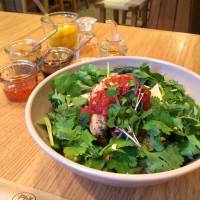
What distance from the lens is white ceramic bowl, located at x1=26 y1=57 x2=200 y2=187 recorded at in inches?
15.5

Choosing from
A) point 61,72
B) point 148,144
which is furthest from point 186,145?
point 61,72

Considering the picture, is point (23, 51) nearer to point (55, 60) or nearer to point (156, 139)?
point (55, 60)

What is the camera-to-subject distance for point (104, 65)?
0.70 metres

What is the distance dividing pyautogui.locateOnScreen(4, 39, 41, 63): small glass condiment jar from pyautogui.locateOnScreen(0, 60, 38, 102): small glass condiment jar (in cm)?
4

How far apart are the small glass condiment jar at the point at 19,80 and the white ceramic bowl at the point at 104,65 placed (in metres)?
0.12

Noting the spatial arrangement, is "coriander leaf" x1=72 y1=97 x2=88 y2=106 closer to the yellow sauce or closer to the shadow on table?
the shadow on table

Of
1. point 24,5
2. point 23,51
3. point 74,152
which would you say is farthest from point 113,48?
point 24,5

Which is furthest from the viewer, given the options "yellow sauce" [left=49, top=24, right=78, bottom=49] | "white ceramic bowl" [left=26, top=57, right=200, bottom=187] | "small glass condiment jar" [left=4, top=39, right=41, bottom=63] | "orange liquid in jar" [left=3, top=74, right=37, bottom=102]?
"yellow sauce" [left=49, top=24, right=78, bottom=49]

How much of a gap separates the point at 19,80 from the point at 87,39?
36cm

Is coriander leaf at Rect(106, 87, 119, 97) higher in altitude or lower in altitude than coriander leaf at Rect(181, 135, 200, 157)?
higher

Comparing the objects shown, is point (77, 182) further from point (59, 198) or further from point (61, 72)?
point (61, 72)

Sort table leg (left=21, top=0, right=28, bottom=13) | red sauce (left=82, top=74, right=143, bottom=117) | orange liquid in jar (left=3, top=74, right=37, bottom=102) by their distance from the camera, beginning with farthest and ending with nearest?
1. table leg (left=21, top=0, right=28, bottom=13)
2. orange liquid in jar (left=3, top=74, right=37, bottom=102)
3. red sauce (left=82, top=74, right=143, bottom=117)

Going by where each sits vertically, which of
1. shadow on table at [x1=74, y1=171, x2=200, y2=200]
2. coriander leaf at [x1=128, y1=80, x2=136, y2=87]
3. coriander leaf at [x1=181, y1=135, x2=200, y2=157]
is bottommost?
shadow on table at [x1=74, y1=171, x2=200, y2=200]

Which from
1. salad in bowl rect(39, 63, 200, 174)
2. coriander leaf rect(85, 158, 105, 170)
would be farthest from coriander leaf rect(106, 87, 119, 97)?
coriander leaf rect(85, 158, 105, 170)
